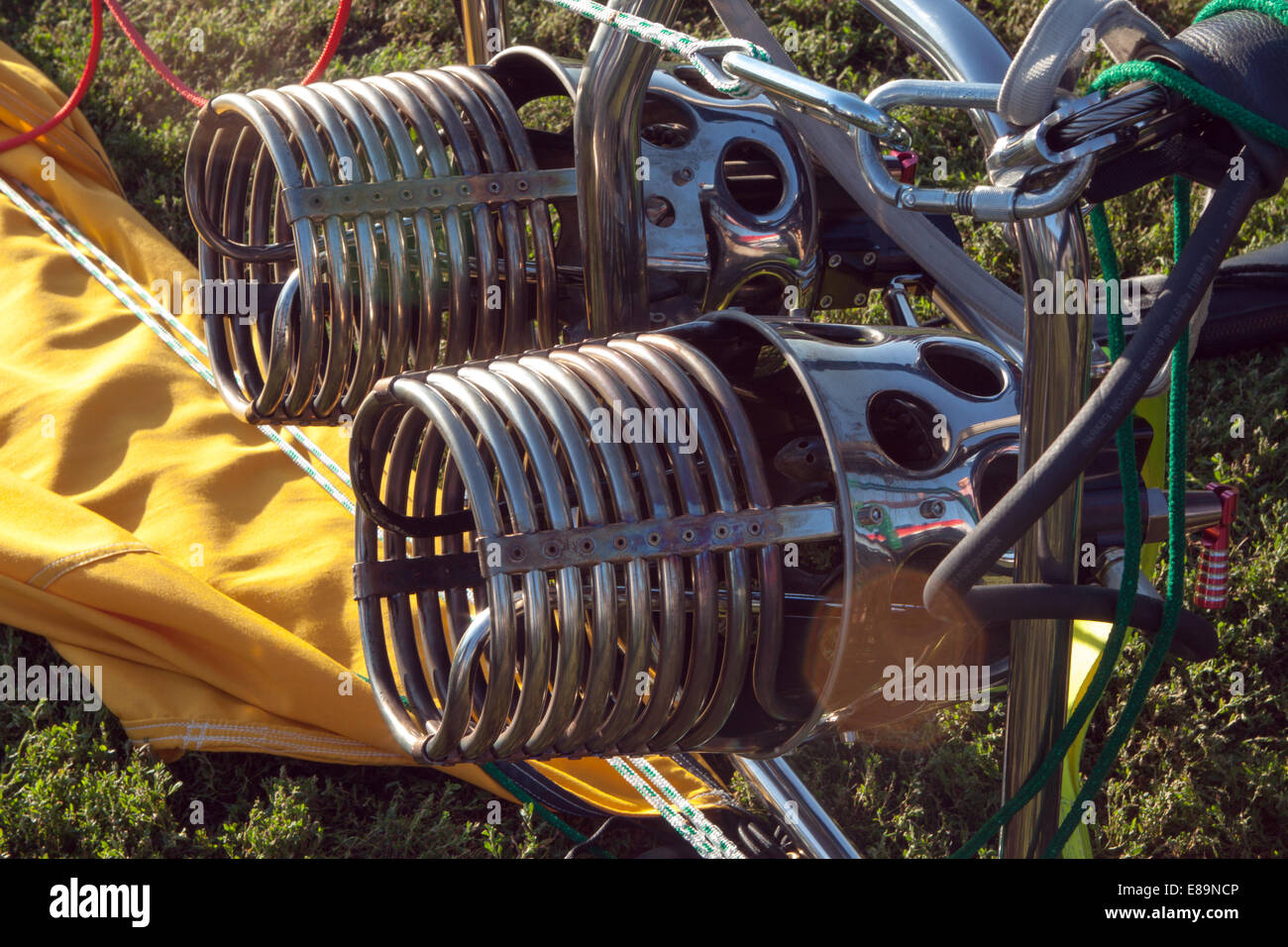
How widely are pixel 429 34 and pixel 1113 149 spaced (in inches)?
106

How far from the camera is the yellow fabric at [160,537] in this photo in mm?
1915

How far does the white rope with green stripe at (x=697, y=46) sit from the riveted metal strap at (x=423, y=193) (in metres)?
0.30

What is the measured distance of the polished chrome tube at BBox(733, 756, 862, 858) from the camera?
168 centimetres

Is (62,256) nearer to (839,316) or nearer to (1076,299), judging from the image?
(839,316)

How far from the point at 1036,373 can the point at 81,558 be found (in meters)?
1.47

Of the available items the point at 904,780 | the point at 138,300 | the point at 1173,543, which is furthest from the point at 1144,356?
the point at 138,300

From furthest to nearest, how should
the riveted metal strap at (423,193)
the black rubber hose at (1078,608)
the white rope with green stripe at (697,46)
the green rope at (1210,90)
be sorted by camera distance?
the riveted metal strap at (423,193)
the white rope with green stripe at (697,46)
the black rubber hose at (1078,608)
the green rope at (1210,90)

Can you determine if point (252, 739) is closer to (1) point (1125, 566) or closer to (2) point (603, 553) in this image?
(2) point (603, 553)

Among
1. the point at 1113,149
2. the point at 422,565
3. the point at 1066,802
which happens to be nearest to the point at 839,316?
the point at 1066,802

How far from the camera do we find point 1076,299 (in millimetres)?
1042

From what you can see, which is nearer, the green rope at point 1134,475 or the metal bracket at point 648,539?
the green rope at point 1134,475

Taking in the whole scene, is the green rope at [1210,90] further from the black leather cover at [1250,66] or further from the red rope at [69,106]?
the red rope at [69,106]

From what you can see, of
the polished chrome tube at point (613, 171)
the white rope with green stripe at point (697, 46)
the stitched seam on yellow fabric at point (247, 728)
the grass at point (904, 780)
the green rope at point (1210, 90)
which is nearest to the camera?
the green rope at point (1210, 90)

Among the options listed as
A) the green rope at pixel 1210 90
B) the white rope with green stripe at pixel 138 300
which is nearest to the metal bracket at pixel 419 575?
the white rope with green stripe at pixel 138 300
